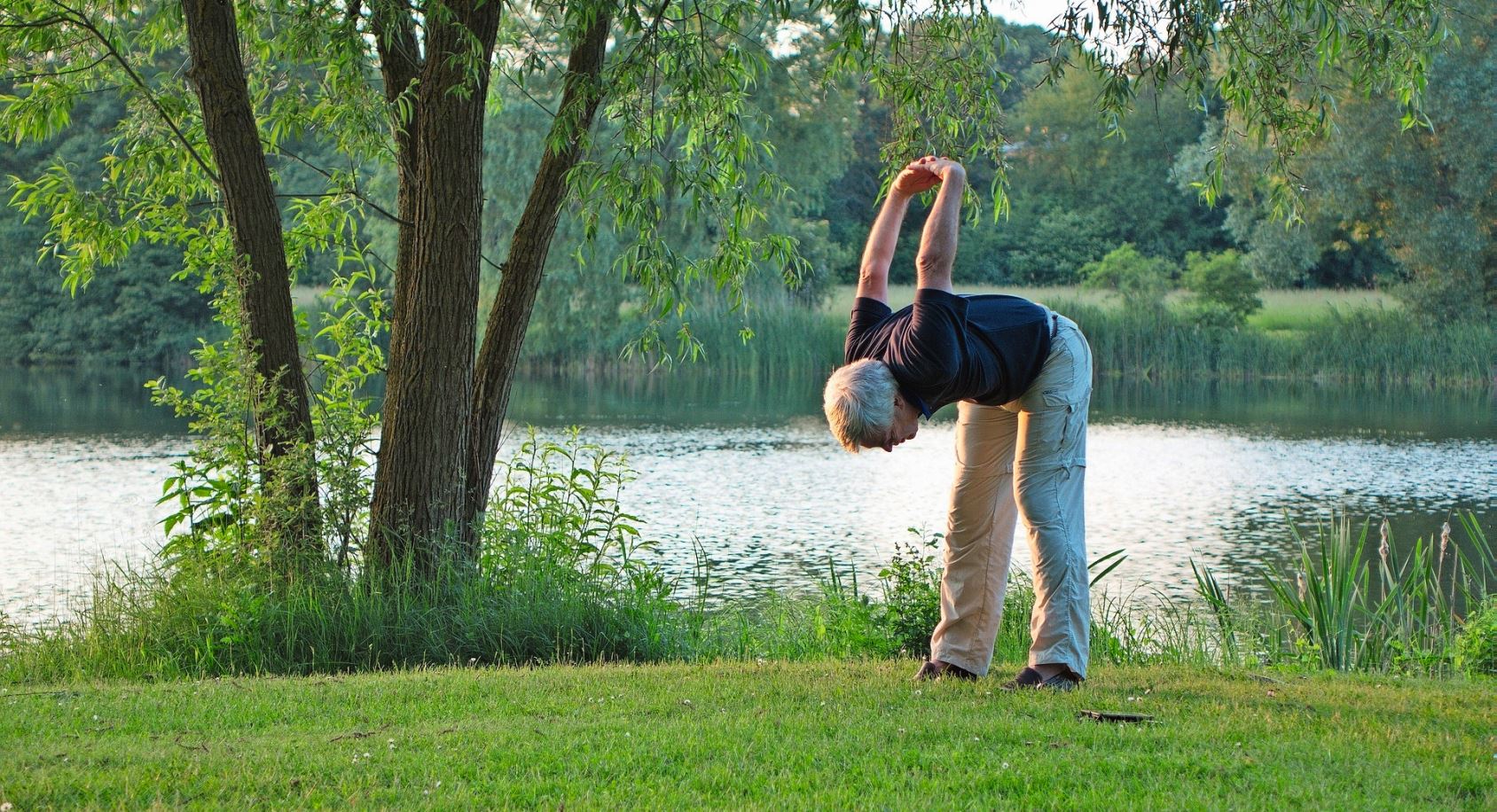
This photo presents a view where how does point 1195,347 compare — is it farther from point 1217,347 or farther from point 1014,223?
point 1014,223

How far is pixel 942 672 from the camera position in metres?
4.94

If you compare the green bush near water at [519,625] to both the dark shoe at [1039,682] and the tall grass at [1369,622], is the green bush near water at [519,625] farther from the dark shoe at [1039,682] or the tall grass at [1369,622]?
the dark shoe at [1039,682]

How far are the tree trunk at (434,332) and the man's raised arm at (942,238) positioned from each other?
129 inches

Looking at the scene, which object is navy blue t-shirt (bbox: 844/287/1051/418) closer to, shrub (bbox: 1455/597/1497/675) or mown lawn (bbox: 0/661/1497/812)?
mown lawn (bbox: 0/661/1497/812)

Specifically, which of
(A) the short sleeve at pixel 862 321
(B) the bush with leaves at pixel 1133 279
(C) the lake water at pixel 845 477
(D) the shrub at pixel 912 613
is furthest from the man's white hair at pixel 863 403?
(B) the bush with leaves at pixel 1133 279

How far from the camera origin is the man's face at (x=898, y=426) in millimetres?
4262

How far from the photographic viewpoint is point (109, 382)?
32344mm

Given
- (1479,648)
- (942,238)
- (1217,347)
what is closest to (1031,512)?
(942,238)

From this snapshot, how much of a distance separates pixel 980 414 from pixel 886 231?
715 mm

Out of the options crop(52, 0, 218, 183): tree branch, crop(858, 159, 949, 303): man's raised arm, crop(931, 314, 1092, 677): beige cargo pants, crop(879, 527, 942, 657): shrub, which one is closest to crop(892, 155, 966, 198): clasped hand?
crop(858, 159, 949, 303): man's raised arm

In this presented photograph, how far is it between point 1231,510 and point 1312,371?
17795mm

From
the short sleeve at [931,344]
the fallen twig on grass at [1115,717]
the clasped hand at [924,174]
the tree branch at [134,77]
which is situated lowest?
the fallen twig on grass at [1115,717]

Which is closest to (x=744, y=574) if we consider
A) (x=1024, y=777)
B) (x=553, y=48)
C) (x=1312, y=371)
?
(x=1024, y=777)

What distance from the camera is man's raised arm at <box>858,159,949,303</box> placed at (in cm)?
466
